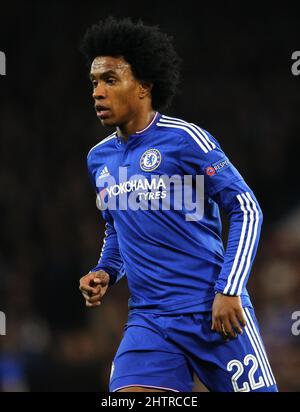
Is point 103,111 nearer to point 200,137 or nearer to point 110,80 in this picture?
point 110,80

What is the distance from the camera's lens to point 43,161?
10836 mm

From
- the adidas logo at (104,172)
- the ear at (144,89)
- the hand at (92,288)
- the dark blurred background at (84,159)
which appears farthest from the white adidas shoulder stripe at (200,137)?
the dark blurred background at (84,159)

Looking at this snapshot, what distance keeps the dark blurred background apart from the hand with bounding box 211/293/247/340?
4240mm

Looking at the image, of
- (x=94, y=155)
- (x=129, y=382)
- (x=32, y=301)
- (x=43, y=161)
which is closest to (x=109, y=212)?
(x=94, y=155)

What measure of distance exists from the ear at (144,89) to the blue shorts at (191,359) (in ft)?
3.41

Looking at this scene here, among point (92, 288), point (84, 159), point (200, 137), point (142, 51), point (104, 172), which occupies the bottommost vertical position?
point (92, 288)

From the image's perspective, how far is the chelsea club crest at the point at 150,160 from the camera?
400 centimetres

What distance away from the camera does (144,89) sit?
424 cm

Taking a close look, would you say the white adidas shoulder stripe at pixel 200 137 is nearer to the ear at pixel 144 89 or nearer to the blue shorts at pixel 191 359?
the ear at pixel 144 89

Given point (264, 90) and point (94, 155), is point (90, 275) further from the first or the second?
point (264, 90)

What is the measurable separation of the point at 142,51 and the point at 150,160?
543 mm

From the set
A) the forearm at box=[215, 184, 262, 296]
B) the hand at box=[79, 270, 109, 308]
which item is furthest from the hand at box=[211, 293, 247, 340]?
the hand at box=[79, 270, 109, 308]

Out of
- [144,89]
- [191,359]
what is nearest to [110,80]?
[144,89]
